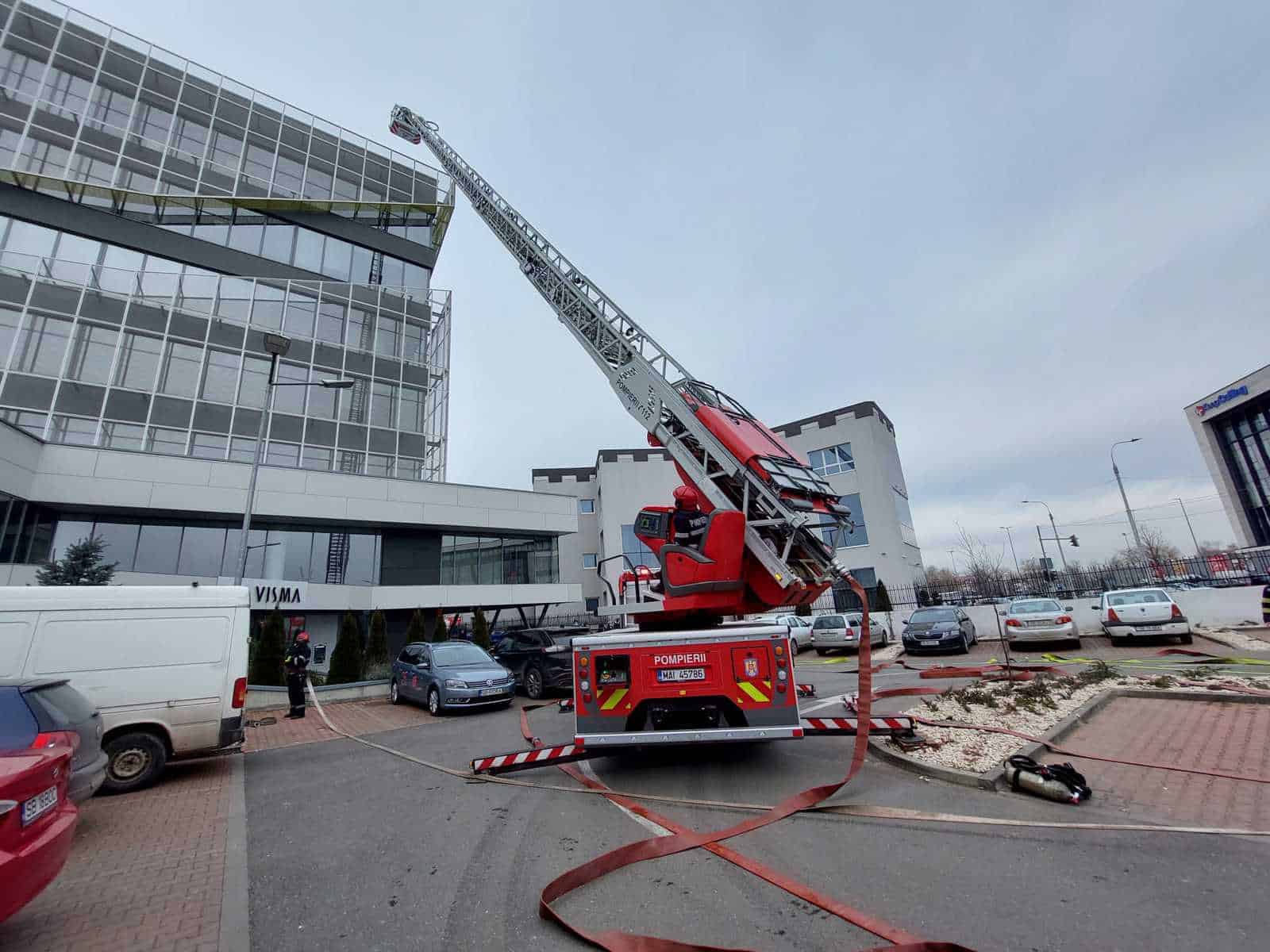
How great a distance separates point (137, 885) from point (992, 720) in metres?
8.80

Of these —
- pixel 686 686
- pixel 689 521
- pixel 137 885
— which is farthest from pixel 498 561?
pixel 137 885

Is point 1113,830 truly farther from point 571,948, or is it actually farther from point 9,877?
point 9,877

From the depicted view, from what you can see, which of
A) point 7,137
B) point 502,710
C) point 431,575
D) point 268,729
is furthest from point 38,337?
point 502,710

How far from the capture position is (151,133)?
80.5 feet

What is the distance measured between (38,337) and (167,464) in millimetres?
7901

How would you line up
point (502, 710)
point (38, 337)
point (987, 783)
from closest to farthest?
point (987, 783) < point (502, 710) < point (38, 337)

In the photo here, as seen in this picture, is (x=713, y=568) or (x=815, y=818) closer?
(x=815, y=818)

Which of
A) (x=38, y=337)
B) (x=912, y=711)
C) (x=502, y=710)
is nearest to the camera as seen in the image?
(x=912, y=711)

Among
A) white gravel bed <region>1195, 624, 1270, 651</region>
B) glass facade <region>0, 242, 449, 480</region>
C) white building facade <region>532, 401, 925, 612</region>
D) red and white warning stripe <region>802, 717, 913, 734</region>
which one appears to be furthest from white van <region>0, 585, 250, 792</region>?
white building facade <region>532, 401, 925, 612</region>

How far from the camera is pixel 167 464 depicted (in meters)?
17.5

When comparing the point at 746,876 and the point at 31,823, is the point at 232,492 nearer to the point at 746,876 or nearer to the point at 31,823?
the point at 31,823

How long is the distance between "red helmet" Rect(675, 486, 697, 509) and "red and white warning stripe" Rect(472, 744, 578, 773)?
3383 millimetres

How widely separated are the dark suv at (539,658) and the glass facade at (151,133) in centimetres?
2476

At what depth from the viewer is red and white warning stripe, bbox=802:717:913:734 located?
609 centimetres
